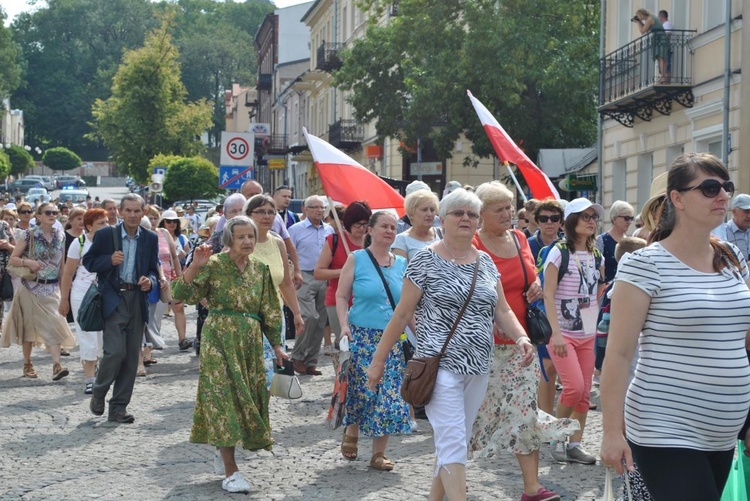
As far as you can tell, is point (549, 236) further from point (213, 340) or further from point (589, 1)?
point (589, 1)

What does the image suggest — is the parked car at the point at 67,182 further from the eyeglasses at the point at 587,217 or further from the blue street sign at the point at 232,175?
the eyeglasses at the point at 587,217

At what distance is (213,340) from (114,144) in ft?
186

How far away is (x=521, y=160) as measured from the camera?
38.7ft

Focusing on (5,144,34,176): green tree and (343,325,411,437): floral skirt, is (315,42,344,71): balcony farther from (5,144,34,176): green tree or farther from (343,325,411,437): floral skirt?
(5,144,34,176): green tree

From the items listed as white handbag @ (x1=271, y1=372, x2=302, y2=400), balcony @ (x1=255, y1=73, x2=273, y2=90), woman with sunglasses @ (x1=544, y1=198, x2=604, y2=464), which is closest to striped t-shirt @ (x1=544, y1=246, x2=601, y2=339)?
woman with sunglasses @ (x1=544, y1=198, x2=604, y2=464)

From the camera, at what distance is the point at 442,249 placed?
636 cm

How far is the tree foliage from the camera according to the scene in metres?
29.2

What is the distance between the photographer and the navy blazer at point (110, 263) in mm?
10031

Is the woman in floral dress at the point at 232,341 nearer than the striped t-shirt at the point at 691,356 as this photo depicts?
No

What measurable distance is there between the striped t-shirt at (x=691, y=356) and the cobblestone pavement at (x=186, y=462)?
3.18 metres

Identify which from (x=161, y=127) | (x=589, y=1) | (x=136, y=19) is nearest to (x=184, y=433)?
(x=589, y=1)

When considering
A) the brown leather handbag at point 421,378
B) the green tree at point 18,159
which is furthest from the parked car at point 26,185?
the brown leather handbag at point 421,378

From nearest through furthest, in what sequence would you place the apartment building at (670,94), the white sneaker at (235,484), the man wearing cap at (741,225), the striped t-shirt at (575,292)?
the white sneaker at (235,484), the striped t-shirt at (575,292), the man wearing cap at (741,225), the apartment building at (670,94)

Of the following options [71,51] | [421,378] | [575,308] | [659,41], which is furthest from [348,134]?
[71,51]
